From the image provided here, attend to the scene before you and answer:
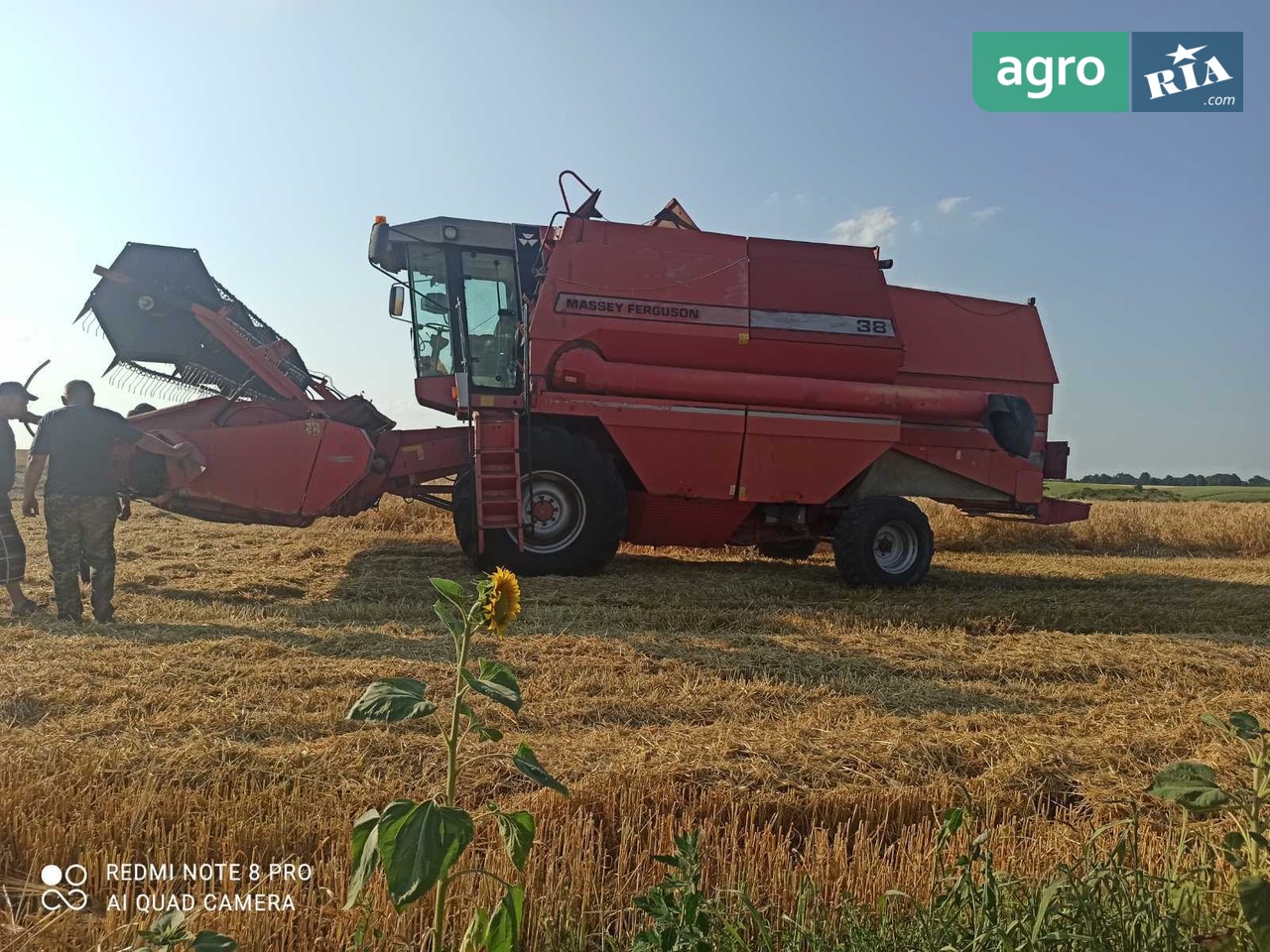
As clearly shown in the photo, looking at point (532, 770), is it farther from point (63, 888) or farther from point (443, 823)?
point (63, 888)

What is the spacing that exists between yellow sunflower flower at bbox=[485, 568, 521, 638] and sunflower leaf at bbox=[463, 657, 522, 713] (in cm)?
6

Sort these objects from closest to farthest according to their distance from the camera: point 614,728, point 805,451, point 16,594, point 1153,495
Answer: point 614,728, point 16,594, point 805,451, point 1153,495

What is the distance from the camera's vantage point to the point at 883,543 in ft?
23.3

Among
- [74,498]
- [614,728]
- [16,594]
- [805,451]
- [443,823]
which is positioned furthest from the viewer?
[805,451]

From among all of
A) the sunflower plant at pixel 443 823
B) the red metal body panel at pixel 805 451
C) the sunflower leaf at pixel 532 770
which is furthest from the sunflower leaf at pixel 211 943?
the red metal body panel at pixel 805 451

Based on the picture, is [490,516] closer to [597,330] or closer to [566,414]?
[566,414]

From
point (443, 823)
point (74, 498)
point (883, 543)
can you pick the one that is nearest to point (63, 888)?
point (443, 823)

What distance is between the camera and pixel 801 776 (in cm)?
262

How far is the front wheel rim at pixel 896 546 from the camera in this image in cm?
705

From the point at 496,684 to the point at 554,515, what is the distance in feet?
17.7

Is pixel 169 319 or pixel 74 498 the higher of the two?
pixel 169 319

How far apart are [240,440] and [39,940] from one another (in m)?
5.06

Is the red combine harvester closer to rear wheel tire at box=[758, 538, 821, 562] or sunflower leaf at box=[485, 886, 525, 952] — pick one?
rear wheel tire at box=[758, 538, 821, 562]

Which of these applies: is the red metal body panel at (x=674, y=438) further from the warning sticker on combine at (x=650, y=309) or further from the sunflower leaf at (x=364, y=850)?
the sunflower leaf at (x=364, y=850)
